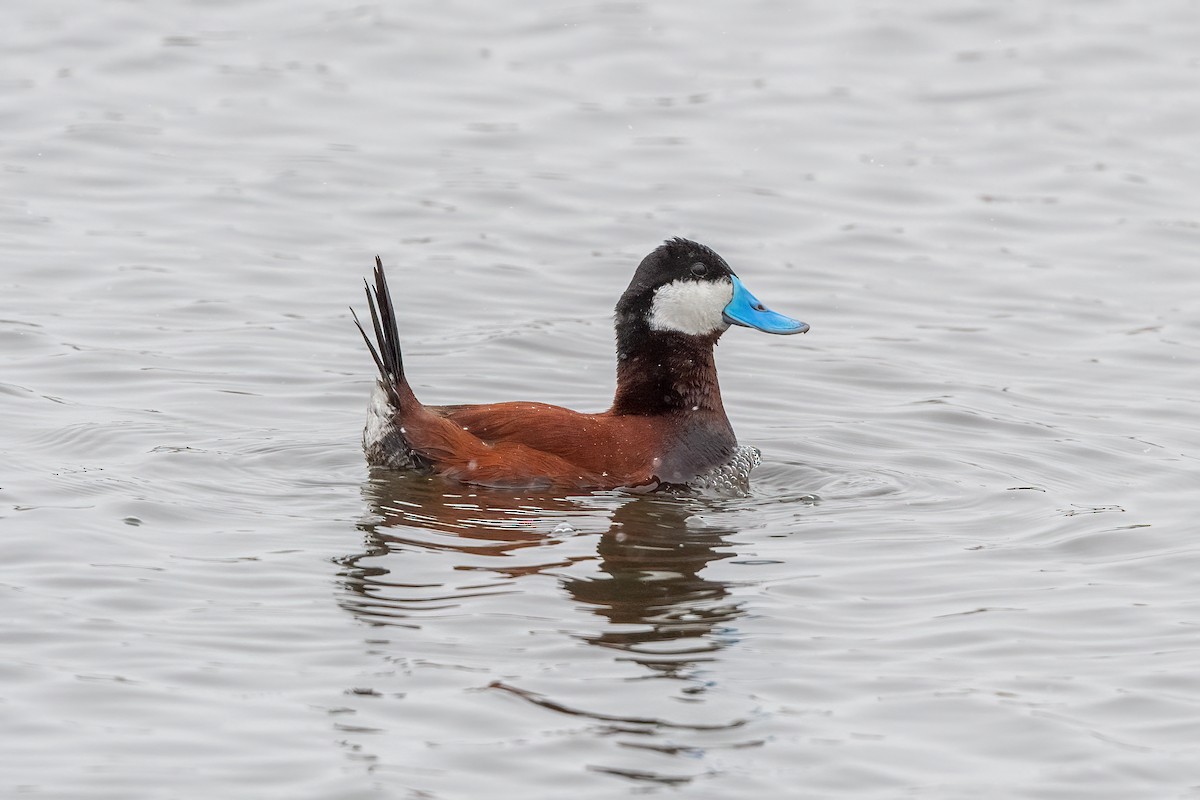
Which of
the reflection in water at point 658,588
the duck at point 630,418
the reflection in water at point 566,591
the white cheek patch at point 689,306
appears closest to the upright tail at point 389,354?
the duck at point 630,418

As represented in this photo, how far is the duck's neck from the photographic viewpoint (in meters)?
7.81

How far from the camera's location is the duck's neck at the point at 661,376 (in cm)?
781

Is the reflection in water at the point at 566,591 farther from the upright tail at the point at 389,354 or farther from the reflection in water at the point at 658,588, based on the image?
the upright tail at the point at 389,354

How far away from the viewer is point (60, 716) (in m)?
4.87

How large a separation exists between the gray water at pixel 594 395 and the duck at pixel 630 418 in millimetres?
159

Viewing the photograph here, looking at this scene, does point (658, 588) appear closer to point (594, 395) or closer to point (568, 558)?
point (568, 558)

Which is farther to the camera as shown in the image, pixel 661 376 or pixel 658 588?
pixel 661 376

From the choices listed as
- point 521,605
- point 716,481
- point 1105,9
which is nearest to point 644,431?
point 716,481

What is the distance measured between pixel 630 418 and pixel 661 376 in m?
0.27

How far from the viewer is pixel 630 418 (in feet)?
25.2

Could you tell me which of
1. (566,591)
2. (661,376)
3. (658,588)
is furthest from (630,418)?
(566,591)

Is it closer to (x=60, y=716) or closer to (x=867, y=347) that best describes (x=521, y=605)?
(x=60, y=716)

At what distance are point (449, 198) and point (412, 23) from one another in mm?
4019

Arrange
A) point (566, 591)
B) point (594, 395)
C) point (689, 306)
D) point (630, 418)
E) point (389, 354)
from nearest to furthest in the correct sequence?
point (566, 591), point (389, 354), point (630, 418), point (689, 306), point (594, 395)
